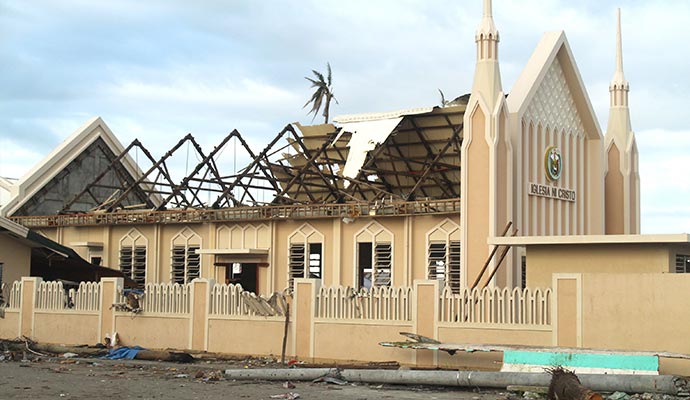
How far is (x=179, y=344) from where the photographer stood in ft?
79.8

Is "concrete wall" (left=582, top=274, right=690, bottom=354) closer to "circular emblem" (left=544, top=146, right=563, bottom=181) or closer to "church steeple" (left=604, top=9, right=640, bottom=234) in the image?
"circular emblem" (left=544, top=146, right=563, bottom=181)

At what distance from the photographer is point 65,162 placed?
38.5 m

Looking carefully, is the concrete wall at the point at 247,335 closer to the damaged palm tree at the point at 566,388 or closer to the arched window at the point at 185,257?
the arched window at the point at 185,257

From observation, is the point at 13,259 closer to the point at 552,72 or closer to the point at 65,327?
the point at 65,327

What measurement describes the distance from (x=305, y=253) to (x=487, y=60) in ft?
27.2

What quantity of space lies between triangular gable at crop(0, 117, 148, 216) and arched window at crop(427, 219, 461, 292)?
56.3 ft

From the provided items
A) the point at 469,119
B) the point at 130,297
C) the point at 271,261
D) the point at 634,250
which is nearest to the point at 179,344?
the point at 130,297

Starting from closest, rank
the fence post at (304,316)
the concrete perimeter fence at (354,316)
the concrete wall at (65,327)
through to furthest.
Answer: the concrete perimeter fence at (354,316) < the fence post at (304,316) < the concrete wall at (65,327)

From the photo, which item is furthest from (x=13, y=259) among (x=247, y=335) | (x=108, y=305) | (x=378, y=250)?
(x=378, y=250)

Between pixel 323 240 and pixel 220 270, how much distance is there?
4233mm

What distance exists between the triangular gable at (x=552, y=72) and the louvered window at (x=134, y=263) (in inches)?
560

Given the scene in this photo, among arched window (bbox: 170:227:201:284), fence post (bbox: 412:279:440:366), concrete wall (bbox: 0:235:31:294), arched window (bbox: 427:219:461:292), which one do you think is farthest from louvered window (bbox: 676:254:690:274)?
concrete wall (bbox: 0:235:31:294)

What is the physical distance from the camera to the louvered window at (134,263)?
33656mm

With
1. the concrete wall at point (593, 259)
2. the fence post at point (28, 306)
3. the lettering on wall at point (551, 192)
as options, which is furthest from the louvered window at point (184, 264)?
the concrete wall at point (593, 259)
